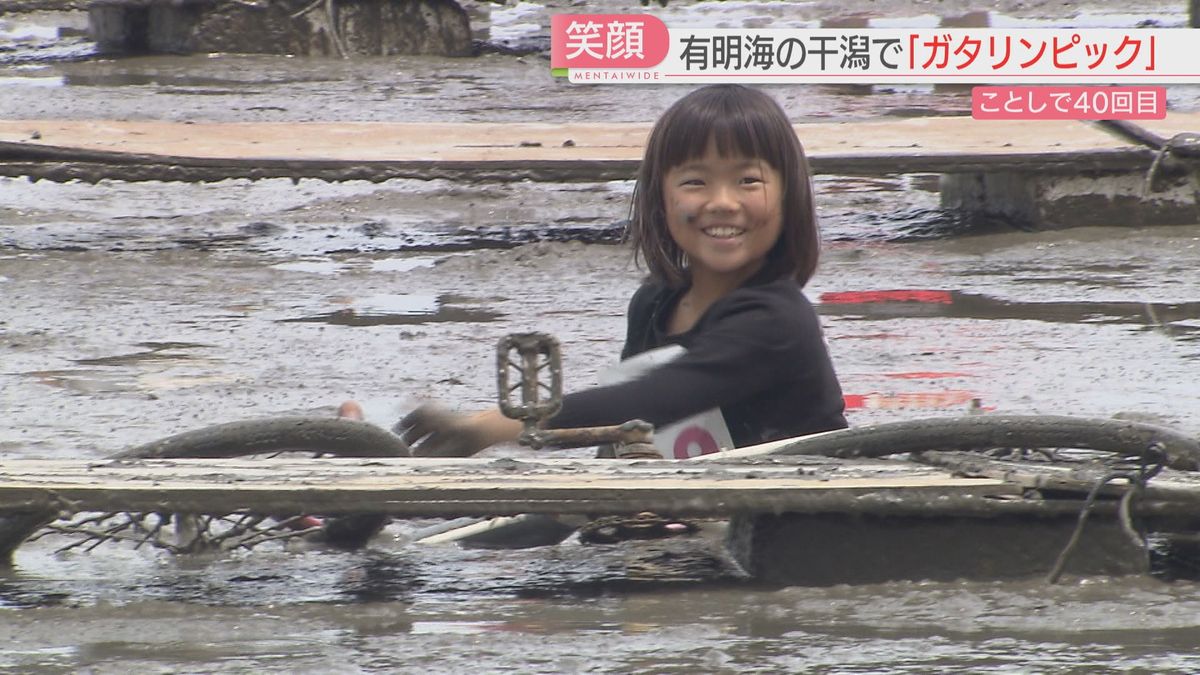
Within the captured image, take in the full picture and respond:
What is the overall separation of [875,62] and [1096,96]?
166cm

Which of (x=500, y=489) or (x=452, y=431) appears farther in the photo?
(x=452, y=431)

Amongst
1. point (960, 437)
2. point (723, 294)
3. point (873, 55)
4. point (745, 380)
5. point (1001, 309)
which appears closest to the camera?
point (960, 437)

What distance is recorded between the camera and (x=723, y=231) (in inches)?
140

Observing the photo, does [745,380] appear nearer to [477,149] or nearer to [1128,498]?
[1128,498]

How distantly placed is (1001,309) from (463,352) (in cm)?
188

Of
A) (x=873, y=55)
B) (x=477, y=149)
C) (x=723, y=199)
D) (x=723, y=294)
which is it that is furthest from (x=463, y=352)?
(x=873, y=55)

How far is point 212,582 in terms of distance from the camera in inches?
134

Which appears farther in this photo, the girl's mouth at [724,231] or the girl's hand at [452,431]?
the girl's mouth at [724,231]

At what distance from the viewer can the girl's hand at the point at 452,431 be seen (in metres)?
3.40

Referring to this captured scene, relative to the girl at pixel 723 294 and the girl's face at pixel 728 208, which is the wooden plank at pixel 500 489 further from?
the girl's face at pixel 728 208

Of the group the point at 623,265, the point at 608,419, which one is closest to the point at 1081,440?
the point at 608,419

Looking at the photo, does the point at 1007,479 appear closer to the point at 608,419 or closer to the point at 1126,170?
the point at 608,419

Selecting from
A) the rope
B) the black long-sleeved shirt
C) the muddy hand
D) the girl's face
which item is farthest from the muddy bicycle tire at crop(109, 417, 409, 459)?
the rope

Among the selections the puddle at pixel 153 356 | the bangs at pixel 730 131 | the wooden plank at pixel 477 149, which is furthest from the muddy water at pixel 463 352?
the bangs at pixel 730 131
